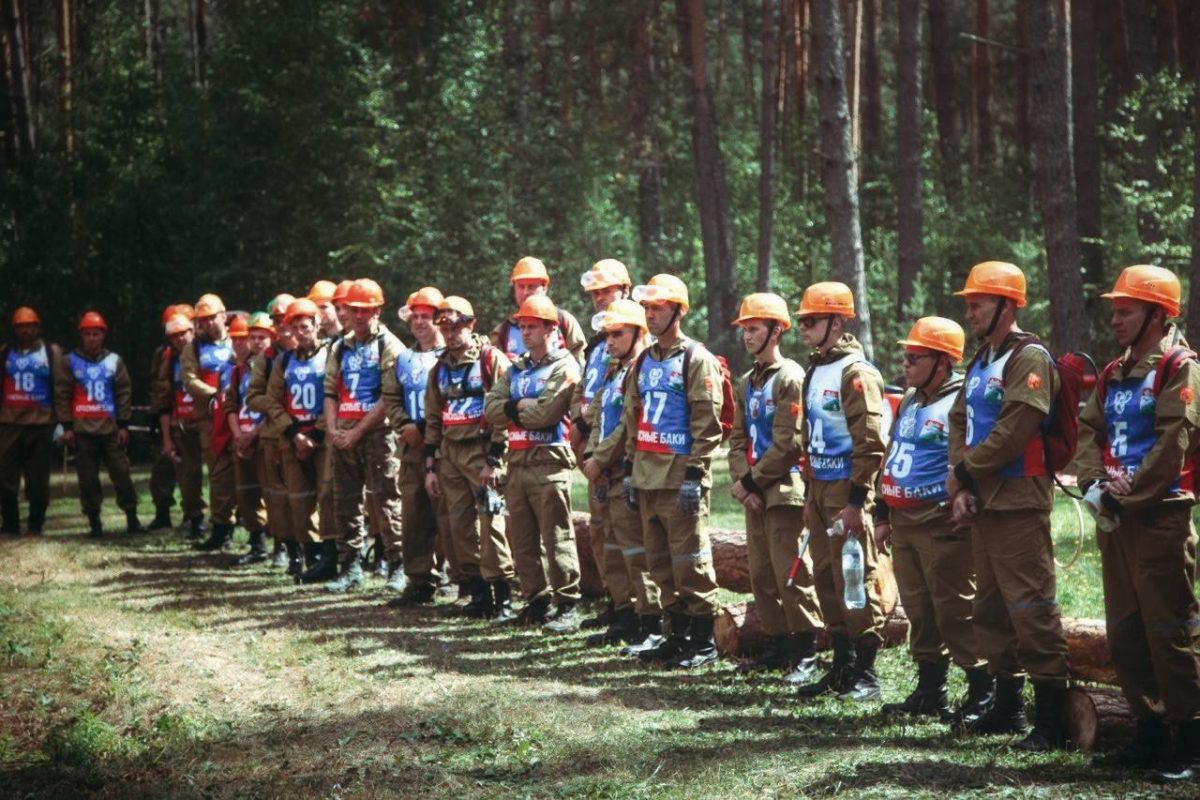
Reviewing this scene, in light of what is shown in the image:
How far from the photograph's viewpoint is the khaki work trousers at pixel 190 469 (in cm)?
1734

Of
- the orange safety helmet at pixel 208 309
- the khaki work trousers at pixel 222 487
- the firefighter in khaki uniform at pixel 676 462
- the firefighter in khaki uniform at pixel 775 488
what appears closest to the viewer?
the firefighter in khaki uniform at pixel 775 488

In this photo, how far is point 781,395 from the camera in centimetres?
948

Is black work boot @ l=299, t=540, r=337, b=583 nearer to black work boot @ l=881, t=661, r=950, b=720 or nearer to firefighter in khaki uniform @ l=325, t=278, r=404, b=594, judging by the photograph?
firefighter in khaki uniform @ l=325, t=278, r=404, b=594

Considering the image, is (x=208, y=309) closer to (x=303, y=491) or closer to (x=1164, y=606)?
(x=303, y=491)

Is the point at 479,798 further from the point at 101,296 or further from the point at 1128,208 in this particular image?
the point at 101,296

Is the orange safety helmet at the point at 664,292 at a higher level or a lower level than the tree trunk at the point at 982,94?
lower

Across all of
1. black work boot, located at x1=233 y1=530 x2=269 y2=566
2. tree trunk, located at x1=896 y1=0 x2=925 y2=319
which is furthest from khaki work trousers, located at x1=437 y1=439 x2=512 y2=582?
tree trunk, located at x1=896 y1=0 x2=925 y2=319

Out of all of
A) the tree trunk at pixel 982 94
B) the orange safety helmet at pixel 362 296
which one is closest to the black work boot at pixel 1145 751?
the orange safety helmet at pixel 362 296

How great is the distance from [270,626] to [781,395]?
200 inches

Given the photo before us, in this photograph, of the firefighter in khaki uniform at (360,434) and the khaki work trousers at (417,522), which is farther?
the firefighter in khaki uniform at (360,434)

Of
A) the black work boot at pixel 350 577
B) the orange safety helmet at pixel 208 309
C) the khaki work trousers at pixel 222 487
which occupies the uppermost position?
the orange safety helmet at pixel 208 309

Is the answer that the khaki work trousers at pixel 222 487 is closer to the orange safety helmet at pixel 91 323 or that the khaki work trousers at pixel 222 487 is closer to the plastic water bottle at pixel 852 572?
the orange safety helmet at pixel 91 323

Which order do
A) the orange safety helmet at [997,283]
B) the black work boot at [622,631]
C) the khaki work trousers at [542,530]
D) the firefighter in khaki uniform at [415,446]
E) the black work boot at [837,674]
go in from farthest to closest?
the firefighter in khaki uniform at [415,446] → the khaki work trousers at [542,530] → the black work boot at [622,631] → the black work boot at [837,674] → the orange safety helmet at [997,283]

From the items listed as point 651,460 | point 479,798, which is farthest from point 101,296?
point 479,798
